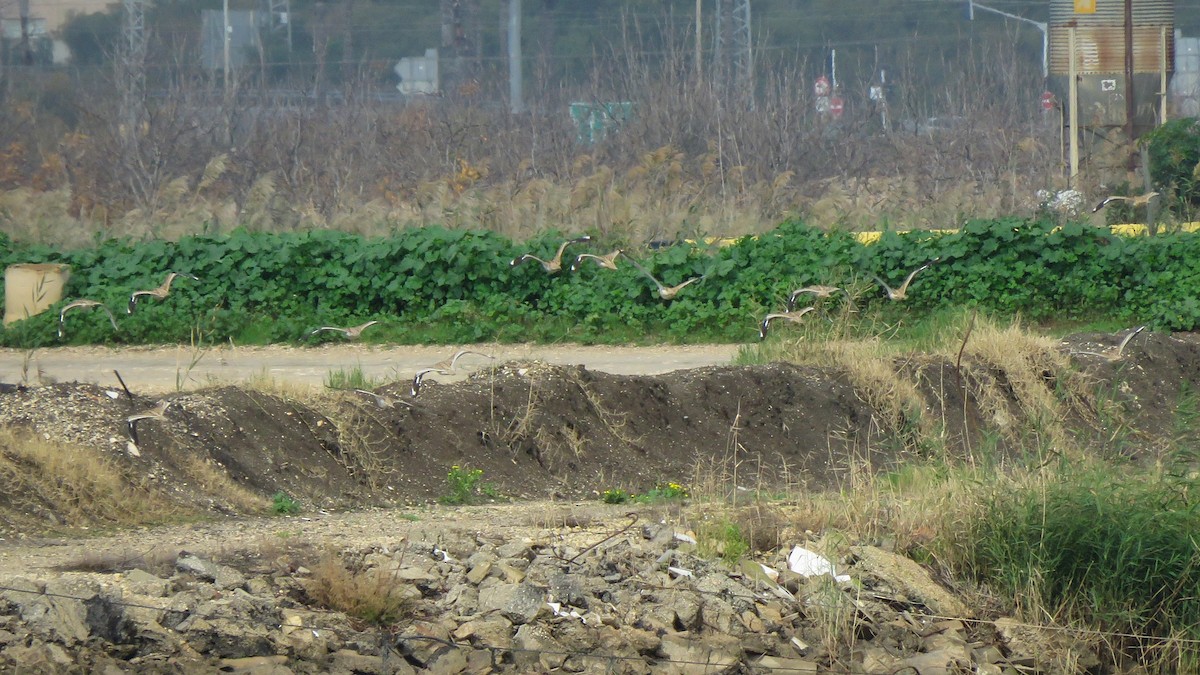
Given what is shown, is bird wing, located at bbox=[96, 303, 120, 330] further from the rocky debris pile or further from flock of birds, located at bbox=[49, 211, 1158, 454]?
the rocky debris pile

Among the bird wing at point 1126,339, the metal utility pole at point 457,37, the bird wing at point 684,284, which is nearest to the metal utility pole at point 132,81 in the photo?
the metal utility pole at point 457,37

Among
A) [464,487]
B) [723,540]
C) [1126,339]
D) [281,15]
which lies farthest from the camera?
[281,15]

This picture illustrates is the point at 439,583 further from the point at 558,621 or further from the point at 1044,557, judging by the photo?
the point at 1044,557

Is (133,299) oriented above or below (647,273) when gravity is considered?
below

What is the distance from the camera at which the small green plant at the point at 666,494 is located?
328 inches

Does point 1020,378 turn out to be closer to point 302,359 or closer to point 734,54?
point 302,359

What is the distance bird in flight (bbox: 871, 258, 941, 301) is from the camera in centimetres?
1279

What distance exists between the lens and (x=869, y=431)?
31.3ft

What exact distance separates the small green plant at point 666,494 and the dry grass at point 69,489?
8.62 ft

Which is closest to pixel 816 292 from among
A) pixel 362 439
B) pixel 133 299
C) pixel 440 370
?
pixel 440 370

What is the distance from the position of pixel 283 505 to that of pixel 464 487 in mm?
1112

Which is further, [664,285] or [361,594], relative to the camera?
[664,285]

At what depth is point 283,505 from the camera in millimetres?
7742

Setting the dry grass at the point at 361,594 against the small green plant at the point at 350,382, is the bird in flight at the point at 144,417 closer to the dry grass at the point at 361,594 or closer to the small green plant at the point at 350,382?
the small green plant at the point at 350,382
